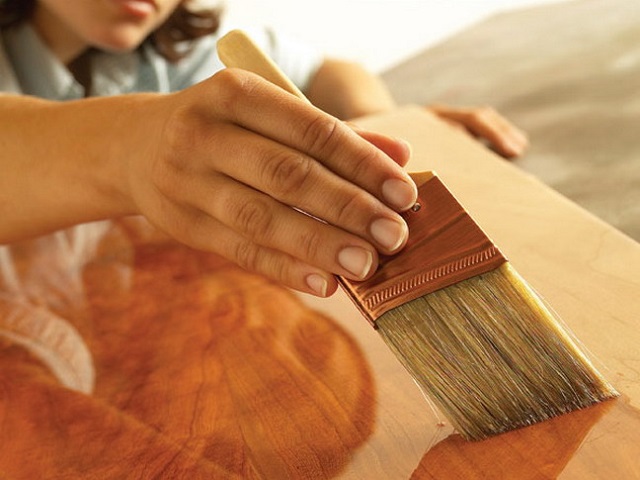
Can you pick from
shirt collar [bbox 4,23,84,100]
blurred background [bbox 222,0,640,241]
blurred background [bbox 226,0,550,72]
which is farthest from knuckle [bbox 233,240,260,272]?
blurred background [bbox 226,0,550,72]

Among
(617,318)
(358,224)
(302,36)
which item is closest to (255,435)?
(358,224)

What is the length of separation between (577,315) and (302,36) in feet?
7.18

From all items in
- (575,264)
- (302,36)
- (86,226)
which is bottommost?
(302,36)

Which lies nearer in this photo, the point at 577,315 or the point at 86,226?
the point at 577,315

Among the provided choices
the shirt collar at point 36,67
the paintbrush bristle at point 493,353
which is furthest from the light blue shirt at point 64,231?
the paintbrush bristle at point 493,353

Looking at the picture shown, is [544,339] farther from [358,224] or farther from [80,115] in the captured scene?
[80,115]

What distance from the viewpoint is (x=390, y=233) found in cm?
45

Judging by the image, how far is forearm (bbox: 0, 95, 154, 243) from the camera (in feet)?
1.99

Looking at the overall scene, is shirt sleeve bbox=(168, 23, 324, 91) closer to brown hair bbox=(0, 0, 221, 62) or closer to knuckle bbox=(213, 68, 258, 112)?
brown hair bbox=(0, 0, 221, 62)

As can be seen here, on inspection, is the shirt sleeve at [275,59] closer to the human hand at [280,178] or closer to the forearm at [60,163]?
the forearm at [60,163]

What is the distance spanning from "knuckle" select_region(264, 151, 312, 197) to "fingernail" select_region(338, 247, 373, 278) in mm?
58

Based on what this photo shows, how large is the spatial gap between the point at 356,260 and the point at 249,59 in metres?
0.17

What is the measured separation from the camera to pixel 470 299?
0.46m

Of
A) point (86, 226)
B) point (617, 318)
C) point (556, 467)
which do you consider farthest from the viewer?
point (86, 226)
